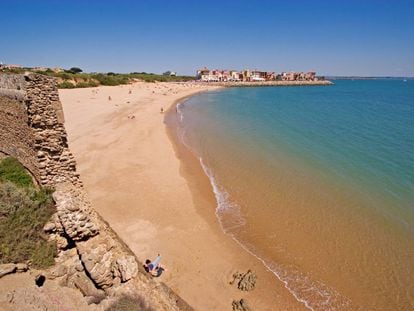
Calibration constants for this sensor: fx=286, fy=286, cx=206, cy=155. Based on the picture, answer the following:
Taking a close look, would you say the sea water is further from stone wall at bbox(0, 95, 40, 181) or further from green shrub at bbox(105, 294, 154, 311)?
stone wall at bbox(0, 95, 40, 181)

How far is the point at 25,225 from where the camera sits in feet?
21.7

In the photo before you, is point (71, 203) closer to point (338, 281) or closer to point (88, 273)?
point (88, 273)

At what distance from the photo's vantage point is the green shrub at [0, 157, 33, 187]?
28.5 feet

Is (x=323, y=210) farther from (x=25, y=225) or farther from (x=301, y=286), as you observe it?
(x=25, y=225)

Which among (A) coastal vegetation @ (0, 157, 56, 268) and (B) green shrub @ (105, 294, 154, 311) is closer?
(B) green shrub @ (105, 294, 154, 311)

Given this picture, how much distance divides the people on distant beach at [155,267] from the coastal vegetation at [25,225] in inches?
97.6

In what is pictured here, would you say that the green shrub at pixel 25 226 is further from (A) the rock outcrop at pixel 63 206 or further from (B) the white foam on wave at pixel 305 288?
(B) the white foam on wave at pixel 305 288

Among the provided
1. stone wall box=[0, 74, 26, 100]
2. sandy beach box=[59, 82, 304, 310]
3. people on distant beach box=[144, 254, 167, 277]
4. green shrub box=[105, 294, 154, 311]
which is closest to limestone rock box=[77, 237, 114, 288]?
green shrub box=[105, 294, 154, 311]

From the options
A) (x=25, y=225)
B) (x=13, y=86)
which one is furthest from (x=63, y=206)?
(x=13, y=86)

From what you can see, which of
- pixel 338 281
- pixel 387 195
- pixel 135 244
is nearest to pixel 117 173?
pixel 135 244

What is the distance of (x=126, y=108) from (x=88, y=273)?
111 ft

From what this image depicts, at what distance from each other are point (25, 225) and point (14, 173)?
319 centimetres

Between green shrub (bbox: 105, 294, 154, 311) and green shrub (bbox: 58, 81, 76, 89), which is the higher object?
green shrub (bbox: 105, 294, 154, 311)

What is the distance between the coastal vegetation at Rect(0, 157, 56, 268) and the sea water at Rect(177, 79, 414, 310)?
606 cm
